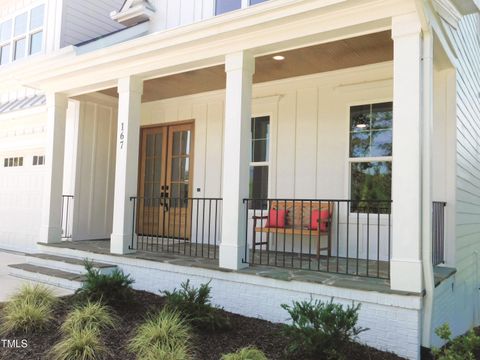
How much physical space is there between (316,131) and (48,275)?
4.11 meters

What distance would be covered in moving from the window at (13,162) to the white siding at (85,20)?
2.62 metres

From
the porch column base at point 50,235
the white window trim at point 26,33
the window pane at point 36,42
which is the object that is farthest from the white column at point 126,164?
the window pane at point 36,42

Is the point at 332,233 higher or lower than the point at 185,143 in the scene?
lower

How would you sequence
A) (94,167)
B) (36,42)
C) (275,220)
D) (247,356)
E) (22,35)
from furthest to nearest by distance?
(22,35), (36,42), (94,167), (275,220), (247,356)

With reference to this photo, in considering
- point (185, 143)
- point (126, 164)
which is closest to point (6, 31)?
point (185, 143)

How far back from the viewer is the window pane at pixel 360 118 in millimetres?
5824

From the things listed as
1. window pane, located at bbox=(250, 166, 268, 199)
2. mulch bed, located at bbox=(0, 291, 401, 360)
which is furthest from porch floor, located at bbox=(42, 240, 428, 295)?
window pane, located at bbox=(250, 166, 268, 199)

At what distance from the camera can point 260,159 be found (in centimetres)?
675

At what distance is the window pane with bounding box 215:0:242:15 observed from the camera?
6.14 metres

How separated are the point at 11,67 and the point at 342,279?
26.8 feet

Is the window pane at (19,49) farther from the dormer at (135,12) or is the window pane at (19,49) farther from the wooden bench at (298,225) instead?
the wooden bench at (298,225)

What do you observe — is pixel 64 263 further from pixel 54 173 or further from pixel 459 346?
pixel 459 346

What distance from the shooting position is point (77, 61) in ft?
20.5

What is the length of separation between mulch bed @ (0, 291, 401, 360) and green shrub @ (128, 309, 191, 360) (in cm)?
9
